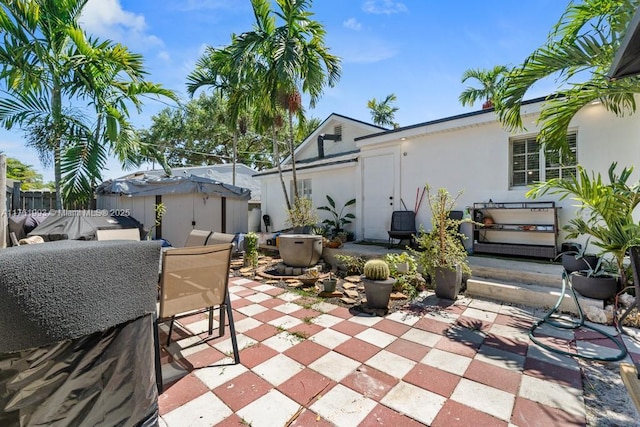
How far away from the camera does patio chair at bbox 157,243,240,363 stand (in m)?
2.52

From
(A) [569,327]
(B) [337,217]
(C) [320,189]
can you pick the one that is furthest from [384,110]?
(A) [569,327]

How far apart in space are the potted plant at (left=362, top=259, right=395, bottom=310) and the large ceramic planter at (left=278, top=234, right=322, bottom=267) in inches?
89.3

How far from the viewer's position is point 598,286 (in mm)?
3658

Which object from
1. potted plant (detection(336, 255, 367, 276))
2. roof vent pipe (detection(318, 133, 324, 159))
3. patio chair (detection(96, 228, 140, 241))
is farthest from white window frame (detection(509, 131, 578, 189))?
patio chair (detection(96, 228, 140, 241))

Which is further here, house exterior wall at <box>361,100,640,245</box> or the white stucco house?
the white stucco house

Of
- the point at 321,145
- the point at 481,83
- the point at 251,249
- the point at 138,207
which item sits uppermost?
the point at 481,83

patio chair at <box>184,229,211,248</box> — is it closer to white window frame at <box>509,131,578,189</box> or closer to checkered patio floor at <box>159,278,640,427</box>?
checkered patio floor at <box>159,278,640,427</box>

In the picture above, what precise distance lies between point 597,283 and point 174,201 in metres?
10.4

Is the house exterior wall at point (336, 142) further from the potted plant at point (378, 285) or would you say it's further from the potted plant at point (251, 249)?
the potted plant at point (378, 285)

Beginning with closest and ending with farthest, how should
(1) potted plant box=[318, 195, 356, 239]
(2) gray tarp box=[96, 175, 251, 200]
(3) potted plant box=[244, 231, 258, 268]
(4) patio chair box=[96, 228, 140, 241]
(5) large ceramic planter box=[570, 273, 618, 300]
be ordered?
1. (5) large ceramic planter box=[570, 273, 618, 300]
2. (4) patio chair box=[96, 228, 140, 241]
3. (3) potted plant box=[244, 231, 258, 268]
4. (2) gray tarp box=[96, 175, 251, 200]
5. (1) potted plant box=[318, 195, 356, 239]

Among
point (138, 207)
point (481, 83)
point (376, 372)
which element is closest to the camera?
point (376, 372)

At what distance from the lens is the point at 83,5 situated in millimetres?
5168

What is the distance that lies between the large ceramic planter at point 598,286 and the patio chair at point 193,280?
4538mm

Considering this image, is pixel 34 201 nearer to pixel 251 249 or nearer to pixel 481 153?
pixel 251 249
